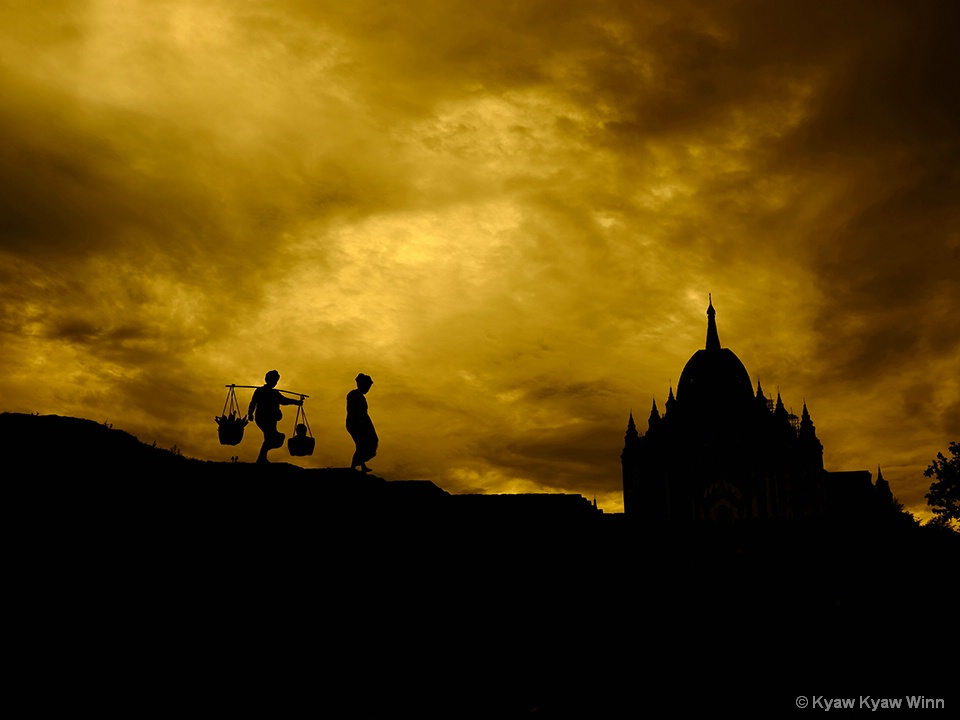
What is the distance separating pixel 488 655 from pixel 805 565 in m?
5.60

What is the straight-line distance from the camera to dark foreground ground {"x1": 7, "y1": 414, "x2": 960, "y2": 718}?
30.2 ft

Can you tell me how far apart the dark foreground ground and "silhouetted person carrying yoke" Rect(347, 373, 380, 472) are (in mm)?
526

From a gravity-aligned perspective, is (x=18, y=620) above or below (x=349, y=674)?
above

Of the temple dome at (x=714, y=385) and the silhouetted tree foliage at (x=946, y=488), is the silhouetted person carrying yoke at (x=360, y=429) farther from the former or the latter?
the temple dome at (x=714, y=385)

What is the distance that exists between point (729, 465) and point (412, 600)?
240 ft

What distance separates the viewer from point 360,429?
13.4 m

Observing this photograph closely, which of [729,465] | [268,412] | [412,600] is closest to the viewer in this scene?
[412,600]

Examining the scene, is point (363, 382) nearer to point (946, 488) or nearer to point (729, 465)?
point (946, 488)

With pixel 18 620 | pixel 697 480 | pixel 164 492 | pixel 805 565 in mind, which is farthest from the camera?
pixel 697 480

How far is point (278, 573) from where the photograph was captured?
34.8 ft

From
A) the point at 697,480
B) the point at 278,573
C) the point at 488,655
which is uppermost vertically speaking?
the point at 697,480

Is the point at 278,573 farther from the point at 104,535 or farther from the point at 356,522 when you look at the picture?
the point at 104,535

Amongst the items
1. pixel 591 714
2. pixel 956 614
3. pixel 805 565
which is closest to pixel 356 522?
pixel 591 714

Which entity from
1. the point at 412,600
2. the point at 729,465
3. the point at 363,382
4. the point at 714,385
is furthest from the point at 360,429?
the point at 714,385
